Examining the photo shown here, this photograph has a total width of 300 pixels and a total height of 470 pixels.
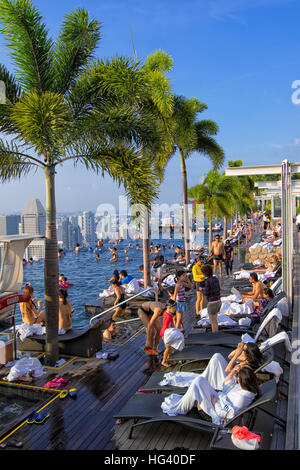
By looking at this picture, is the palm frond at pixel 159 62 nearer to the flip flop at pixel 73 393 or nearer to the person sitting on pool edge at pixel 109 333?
the person sitting on pool edge at pixel 109 333

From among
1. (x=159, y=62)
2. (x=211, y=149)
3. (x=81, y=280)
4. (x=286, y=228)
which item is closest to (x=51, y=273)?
(x=286, y=228)

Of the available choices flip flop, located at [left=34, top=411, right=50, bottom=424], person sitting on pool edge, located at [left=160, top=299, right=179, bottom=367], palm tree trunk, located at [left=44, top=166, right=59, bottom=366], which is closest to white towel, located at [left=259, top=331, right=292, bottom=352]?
person sitting on pool edge, located at [left=160, top=299, right=179, bottom=367]

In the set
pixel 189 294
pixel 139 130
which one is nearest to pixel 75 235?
pixel 189 294

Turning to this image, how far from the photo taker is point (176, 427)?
5.14 m

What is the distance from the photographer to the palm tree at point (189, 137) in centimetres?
1895

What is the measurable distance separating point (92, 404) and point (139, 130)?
569 centimetres

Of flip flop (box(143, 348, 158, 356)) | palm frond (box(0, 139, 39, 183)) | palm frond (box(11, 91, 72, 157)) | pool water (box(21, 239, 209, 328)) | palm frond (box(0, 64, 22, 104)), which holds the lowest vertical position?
pool water (box(21, 239, 209, 328))

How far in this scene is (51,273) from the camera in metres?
8.34

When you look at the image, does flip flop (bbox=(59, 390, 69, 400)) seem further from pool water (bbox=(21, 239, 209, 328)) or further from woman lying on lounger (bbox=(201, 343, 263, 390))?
pool water (bbox=(21, 239, 209, 328))

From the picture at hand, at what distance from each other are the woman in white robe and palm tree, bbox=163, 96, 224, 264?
47.7 feet

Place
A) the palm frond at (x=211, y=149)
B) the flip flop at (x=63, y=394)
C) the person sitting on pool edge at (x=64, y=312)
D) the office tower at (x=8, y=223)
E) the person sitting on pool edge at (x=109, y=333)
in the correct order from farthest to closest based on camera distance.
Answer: the office tower at (x=8, y=223)
the palm frond at (x=211, y=149)
the person sitting on pool edge at (x=109, y=333)
the person sitting on pool edge at (x=64, y=312)
the flip flop at (x=63, y=394)

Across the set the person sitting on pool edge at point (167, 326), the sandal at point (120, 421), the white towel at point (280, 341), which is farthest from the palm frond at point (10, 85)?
the white towel at point (280, 341)

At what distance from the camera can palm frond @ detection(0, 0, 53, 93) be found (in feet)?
25.1

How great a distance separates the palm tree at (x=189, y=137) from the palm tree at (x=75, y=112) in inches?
392
